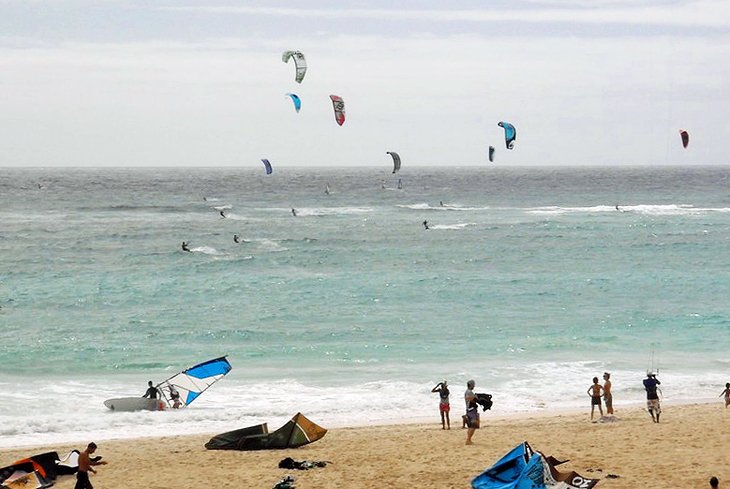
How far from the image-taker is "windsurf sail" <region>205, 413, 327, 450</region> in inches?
586

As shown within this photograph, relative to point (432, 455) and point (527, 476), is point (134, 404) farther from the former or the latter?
point (527, 476)

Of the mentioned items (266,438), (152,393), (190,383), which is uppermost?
(190,383)

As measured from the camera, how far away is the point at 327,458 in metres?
14.3

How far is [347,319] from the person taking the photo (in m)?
27.9

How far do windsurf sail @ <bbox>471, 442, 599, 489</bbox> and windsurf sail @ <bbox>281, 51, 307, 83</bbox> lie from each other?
1697 centimetres

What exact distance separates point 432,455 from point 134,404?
278 inches

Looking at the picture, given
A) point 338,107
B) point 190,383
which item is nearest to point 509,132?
point 338,107

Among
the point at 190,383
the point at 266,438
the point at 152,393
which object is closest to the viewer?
the point at 266,438

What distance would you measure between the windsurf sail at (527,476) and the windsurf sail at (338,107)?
18.5m

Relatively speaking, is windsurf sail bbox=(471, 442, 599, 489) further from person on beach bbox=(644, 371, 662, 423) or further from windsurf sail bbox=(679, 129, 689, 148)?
windsurf sail bbox=(679, 129, 689, 148)

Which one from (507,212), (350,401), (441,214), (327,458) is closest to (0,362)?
(350,401)

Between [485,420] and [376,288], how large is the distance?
53.0ft

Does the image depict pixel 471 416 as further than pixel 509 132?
No

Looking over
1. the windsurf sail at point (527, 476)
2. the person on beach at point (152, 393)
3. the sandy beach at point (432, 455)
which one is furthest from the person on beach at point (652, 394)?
the person on beach at point (152, 393)
